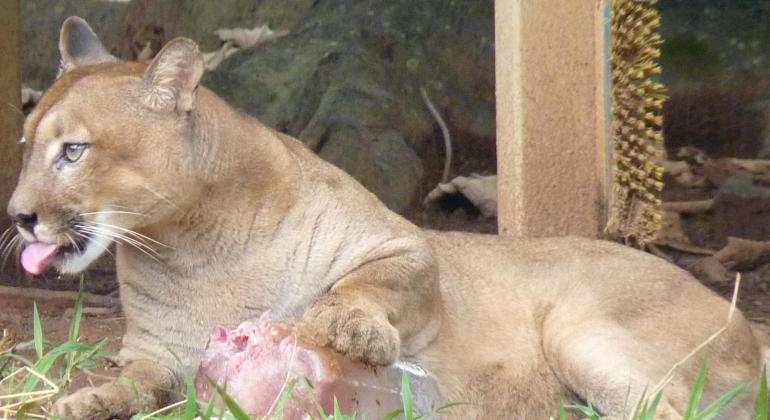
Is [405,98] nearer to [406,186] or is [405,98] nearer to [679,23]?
[406,186]

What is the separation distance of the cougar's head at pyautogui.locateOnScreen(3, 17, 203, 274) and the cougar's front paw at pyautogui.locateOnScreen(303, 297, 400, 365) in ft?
2.58

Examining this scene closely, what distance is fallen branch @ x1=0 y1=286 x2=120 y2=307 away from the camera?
658cm

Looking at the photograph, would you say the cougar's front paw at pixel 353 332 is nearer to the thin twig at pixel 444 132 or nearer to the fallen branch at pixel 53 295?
the fallen branch at pixel 53 295

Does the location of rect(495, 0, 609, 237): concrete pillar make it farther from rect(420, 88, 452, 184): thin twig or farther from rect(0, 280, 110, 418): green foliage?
rect(420, 88, 452, 184): thin twig

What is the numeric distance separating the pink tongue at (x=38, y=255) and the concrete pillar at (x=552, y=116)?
7.65 ft

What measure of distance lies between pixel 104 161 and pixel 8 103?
116 inches

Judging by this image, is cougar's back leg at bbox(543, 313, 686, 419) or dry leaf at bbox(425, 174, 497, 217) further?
dry leaf at bbox(425, 174, 497, 217)

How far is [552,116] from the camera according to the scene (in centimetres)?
563

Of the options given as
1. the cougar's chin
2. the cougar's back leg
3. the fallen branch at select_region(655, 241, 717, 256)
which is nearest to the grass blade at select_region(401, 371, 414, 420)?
the cougar's back leg

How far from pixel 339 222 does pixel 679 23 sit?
529 cm

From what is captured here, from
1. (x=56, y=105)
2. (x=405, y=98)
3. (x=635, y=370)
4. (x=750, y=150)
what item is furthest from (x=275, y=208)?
(x=750, y=150)

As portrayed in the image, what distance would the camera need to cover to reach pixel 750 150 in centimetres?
880

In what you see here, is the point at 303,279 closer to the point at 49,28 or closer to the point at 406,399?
the point at 406,399

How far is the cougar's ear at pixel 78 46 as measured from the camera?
5023 mm
